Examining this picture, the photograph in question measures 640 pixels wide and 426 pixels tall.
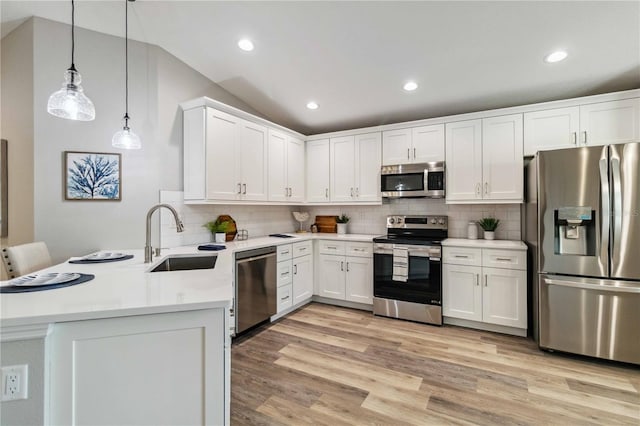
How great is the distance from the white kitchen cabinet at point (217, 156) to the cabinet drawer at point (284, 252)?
701 millimetres

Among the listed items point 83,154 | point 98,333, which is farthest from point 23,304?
point 83,154

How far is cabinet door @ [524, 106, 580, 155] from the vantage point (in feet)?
9.86

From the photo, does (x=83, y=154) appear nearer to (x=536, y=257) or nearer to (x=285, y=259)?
(x=285, y=259)

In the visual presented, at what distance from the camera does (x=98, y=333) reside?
1133mm

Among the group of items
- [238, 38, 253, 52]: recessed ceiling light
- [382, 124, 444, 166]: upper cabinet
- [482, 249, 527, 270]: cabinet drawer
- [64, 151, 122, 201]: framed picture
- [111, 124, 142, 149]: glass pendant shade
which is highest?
[238, 38, 253, 52]: recessed ceiling light

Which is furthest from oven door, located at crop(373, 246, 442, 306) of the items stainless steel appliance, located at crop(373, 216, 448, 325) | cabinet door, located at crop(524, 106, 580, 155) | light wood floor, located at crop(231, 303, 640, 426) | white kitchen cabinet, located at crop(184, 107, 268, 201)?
white kitchen cabinet, located at crop(184, 107, 268, 201)

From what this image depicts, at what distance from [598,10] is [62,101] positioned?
144 inches

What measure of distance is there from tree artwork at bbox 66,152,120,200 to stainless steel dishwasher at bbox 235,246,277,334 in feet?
4.52

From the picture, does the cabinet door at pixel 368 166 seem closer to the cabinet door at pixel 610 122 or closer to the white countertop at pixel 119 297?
the cabinet door at pixel 610 122

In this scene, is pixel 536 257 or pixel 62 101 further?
pixel 536 257

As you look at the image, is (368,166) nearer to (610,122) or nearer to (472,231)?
(472,231)

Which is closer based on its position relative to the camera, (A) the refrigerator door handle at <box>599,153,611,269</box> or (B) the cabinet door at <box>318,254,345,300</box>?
(A) the refrigerator door handle at <box>599,153,611,269</box>

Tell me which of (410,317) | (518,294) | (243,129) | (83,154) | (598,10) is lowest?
(410,317)

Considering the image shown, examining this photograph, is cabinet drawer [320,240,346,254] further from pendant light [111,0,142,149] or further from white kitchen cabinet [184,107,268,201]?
pendant light [111,0,142,149]
